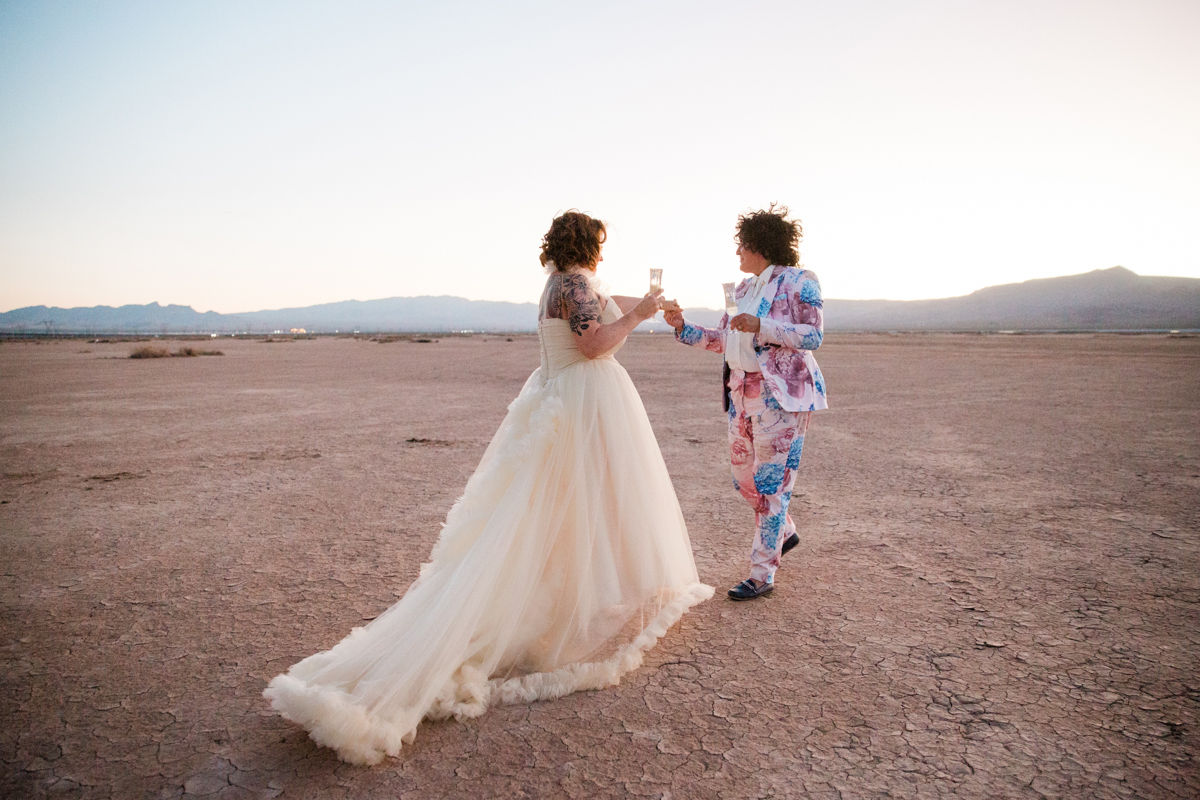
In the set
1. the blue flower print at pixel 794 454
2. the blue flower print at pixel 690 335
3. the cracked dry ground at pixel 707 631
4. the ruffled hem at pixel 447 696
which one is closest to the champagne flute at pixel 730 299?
the blue flower print at pixel 690 335

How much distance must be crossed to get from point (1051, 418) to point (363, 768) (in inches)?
427

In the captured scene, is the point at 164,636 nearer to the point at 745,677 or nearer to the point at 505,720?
the point at 505,720

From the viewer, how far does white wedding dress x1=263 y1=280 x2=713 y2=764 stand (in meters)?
2.41

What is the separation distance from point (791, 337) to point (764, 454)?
653 mm

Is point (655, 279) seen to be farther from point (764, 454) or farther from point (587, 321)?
point (764, 454)

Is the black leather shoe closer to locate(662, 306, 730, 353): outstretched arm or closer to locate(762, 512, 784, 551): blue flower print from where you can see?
locate(762, 512, 784, 551): blue flower print

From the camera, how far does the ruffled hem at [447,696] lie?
2.23 m

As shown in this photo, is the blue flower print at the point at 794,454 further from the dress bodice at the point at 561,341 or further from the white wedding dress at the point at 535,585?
the dress bodice at the point at 561,341

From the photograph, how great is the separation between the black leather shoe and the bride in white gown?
39cm

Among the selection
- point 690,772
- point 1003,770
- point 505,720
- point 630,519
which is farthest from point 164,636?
point 1003,770

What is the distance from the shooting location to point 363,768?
226 cm

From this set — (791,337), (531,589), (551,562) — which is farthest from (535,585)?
(791,337)

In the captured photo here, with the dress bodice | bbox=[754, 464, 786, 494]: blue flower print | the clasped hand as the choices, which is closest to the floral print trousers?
bbox=[754, 464, 786, 494]: blue flower print

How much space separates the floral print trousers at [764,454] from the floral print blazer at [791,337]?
8 centimetres
